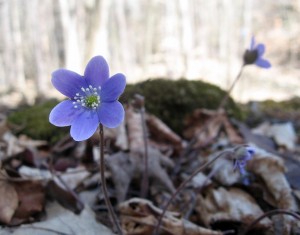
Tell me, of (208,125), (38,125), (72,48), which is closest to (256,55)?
(208,125)

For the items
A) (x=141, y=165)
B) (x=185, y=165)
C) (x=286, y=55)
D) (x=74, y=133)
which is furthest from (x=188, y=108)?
(x=286, y=55)

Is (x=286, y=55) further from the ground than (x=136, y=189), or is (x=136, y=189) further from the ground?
(x=136, y=189)

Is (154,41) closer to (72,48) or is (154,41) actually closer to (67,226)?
(72,48)

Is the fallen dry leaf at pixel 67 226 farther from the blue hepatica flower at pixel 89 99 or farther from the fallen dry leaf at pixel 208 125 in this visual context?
the fallen dry leaf at pixel 208 125

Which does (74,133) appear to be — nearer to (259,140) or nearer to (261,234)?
→ (261,234)

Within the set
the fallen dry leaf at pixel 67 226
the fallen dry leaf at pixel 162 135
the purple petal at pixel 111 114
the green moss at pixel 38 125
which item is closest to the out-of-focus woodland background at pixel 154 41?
the green moss at pixel 38 125

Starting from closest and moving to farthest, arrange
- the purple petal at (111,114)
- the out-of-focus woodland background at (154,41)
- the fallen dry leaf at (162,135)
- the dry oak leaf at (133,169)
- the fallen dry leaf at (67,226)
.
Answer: the purple petal at (111,114)
the fallen dry leaf at (67,226)
the dry oak leaf at (133,169)
the fallen dry leaf at (162,135)
the out-of-focus woodland background at (154,41)
